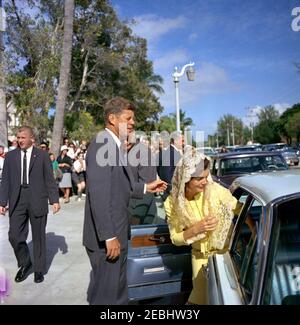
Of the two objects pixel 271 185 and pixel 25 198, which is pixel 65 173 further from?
pixel 271 185

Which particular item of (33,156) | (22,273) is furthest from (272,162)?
(22,273)

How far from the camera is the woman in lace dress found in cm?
273

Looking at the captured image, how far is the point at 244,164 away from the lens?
7965 mm

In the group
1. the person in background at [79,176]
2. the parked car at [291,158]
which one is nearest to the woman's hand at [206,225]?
the person in background at [79,176]

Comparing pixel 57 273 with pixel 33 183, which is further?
pixel 57 273

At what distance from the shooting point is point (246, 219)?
8.54 feet

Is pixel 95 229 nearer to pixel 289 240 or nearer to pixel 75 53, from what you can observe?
pixel 289 240

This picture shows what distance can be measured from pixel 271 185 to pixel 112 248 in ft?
3.95

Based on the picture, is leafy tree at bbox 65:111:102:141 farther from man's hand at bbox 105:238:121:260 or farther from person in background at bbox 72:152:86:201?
man's hand at bbox 105:238:121:260

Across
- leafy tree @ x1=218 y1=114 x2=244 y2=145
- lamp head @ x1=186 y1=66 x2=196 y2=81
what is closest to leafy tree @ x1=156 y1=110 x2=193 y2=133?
lamp head @ x1=186 y1=66 x2=196 y2=81

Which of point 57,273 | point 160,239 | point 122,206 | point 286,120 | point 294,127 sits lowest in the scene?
point 57,273

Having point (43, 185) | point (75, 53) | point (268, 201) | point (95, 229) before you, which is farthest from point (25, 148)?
point (75, 53)

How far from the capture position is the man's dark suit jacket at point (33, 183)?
4664mm

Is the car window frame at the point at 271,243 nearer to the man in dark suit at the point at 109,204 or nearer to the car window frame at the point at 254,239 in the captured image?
the car window frame at the point at 254,239
